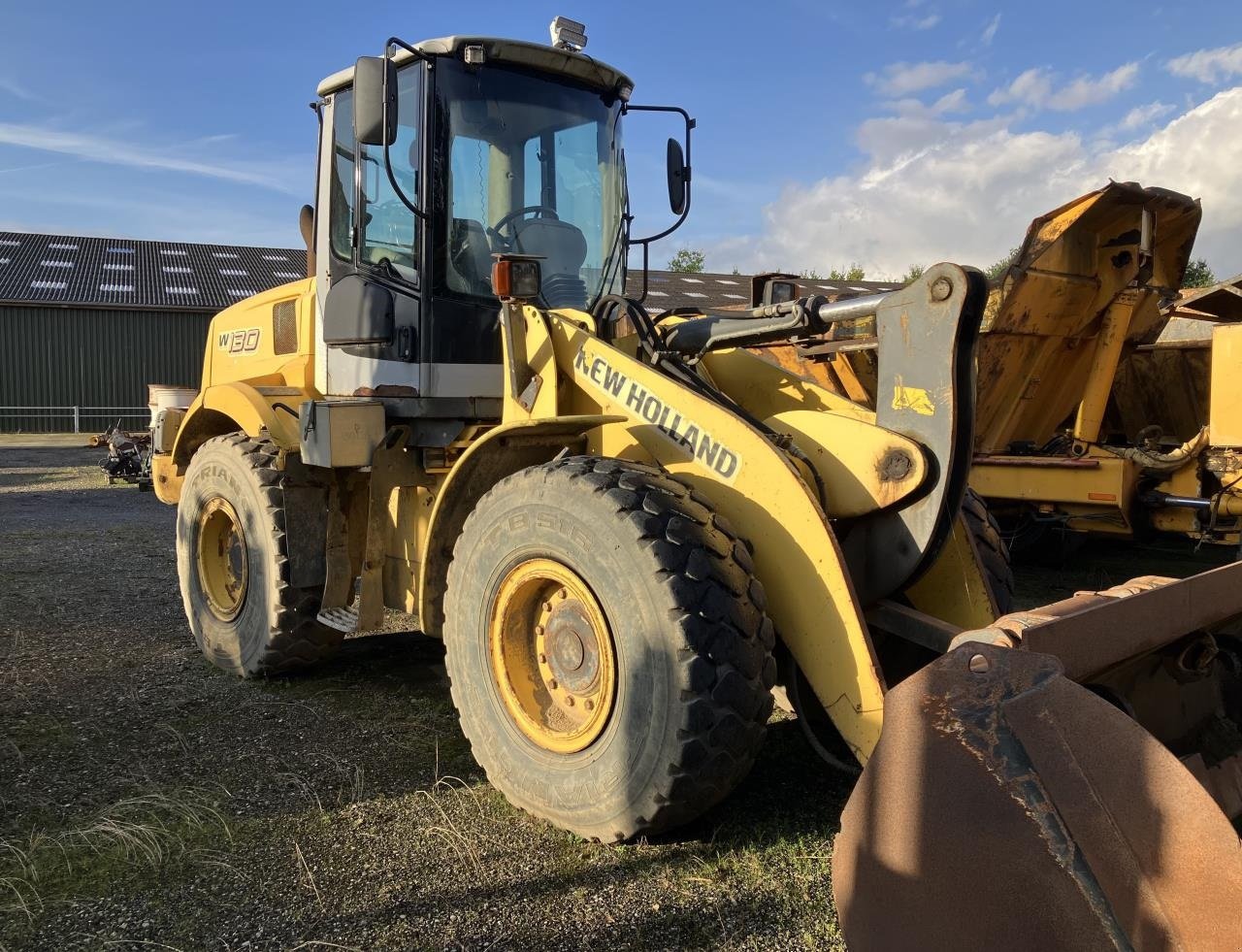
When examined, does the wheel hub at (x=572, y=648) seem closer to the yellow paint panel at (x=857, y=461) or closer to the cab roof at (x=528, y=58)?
the yellow paint panel at (x=857, y=461)

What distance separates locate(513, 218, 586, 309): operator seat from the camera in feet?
14.3

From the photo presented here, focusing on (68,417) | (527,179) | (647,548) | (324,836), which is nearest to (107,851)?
(324,836)

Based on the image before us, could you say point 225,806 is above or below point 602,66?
below

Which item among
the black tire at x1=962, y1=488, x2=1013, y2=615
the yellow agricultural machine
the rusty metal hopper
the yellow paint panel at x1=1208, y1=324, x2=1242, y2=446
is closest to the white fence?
the yellow agricultural machine

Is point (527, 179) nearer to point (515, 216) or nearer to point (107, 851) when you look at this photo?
point (515, 216)

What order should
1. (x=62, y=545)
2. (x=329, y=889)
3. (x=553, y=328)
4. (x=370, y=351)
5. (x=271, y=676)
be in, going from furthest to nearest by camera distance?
(x=62, y=545) → (x=271, y=676) → (x=370, y=351) → (x=553, y=328) → (x=329, y=889)

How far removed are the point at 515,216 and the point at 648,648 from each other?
232 cm

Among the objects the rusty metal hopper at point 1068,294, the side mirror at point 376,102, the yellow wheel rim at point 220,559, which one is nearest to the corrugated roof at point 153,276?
the rusty metal hopper at point 1068,294

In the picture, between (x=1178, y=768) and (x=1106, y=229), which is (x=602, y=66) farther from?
(x=1106, y=229)

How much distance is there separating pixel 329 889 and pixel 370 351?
7.91ft

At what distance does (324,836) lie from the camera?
317 centimetres

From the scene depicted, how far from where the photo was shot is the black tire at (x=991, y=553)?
3.71 meters

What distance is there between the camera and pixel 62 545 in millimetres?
8703

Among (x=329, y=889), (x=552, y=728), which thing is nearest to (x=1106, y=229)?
(x=552, y=728)
